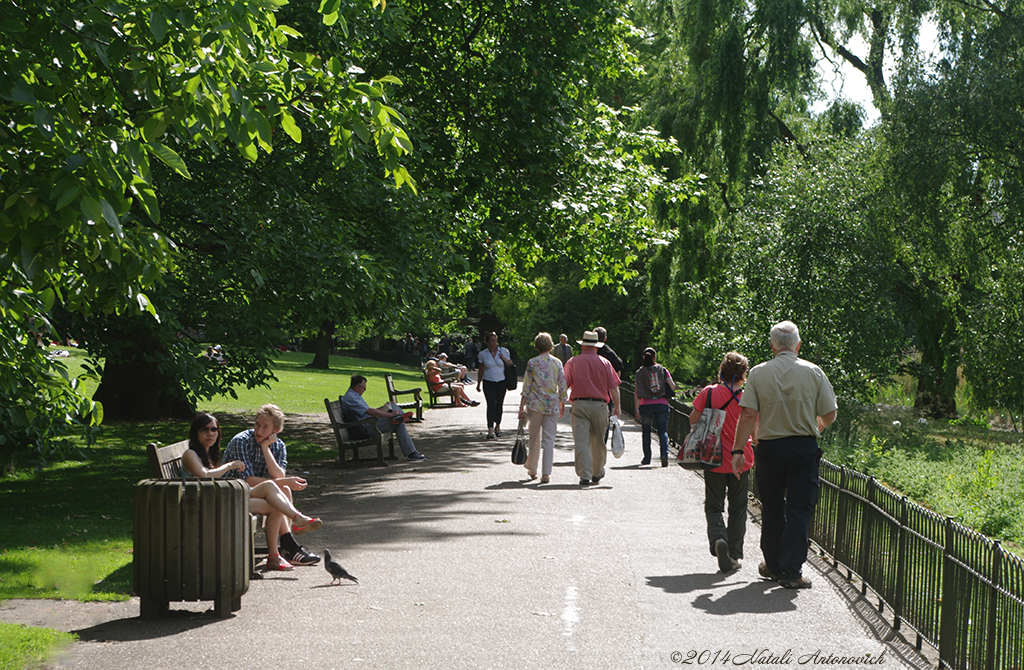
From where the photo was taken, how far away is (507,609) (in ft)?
22.3

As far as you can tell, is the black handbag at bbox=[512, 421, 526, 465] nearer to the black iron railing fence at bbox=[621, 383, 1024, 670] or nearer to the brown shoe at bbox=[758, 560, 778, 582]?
the black iron railing fence at bbox=[621, 383, 1024, 670]

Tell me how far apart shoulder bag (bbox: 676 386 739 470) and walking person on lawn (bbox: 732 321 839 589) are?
635mm

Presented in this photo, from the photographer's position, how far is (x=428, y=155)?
18.1m

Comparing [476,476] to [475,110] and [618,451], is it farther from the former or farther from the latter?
[475,110]

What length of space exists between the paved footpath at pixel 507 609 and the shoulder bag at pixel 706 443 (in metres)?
0.84

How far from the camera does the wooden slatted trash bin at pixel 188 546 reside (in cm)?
654

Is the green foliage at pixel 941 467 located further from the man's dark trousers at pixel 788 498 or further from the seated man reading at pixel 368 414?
the seated man reading at pixel 368 414

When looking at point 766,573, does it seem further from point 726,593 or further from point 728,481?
point 728,481

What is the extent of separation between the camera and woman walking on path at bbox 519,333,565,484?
1316 cm

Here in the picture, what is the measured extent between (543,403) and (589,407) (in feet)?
2.22

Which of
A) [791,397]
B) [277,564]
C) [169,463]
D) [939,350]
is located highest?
[939,350]

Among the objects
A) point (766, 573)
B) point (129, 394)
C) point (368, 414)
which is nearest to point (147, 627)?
point (766, 573)

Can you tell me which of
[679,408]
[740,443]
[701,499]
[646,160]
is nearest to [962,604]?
[740,443]

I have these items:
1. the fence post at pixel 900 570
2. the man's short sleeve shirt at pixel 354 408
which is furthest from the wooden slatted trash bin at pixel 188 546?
the man's short sleeve shirt at pixel 354 408
